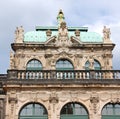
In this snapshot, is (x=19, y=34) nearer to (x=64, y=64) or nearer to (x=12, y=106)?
(x=64, y=64)

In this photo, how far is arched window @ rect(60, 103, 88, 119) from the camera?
2305 centimetres

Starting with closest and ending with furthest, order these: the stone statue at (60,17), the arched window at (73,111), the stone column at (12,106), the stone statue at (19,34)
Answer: the stone column at (12,106), the arched window at (73,111), the stone statue at (19,34), the stone statue at (60,17)

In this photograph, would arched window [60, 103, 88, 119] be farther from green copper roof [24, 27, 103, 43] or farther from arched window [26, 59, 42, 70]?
green copper roof [24, 27, 103, 43]

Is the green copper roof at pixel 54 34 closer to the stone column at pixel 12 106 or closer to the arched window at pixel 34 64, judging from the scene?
the arched window at pixel 34 64

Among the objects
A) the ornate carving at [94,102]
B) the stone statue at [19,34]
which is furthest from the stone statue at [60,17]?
the ornate carving at [94,102]

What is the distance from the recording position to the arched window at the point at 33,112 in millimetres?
22922

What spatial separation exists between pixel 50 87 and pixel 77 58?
8.07 m

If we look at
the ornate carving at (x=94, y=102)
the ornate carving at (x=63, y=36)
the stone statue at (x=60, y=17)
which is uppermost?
the stone statue at (x=60, y=17)

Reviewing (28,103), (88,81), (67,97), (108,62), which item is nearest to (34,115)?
(28,103)

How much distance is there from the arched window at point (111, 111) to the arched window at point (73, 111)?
4.27 ft

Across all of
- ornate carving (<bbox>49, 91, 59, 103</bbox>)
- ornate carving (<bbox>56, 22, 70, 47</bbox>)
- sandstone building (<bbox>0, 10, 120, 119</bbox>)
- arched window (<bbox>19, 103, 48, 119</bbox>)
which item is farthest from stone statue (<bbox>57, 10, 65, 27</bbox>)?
arched window (<bbox>19, 103, 48, 119</bbox>)

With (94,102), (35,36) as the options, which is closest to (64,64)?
(35,36)

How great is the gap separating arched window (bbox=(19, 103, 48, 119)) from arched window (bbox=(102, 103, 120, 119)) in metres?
4.05

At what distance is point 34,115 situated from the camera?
75.4ft
